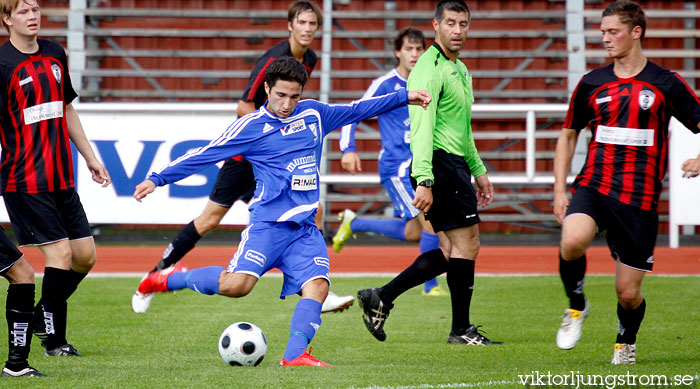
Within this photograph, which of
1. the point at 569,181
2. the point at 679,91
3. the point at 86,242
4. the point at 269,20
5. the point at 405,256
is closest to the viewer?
the point at 679,91

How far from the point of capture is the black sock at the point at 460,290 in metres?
5.99

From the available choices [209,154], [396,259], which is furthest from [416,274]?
[396,259]

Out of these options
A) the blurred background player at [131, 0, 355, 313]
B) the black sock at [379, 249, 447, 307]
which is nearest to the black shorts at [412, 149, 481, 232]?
the black sock at [379, 249, 447, 307]

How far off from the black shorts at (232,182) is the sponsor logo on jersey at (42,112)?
2.20 meters

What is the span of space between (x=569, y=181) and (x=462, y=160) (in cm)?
798

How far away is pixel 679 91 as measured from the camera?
511cm

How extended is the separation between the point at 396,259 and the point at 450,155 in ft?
18.8

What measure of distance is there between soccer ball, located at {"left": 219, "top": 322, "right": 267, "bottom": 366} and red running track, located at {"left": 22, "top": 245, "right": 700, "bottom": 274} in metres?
5.26

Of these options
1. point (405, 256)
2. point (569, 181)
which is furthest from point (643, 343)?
point (569, 181)

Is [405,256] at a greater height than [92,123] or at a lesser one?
lesser

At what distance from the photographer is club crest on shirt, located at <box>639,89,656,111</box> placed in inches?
199

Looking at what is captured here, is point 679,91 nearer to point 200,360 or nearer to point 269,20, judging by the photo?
point 200,360

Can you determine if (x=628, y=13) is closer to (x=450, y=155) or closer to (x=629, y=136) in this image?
(x=629, y=136)

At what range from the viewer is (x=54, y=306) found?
5.48 meters
